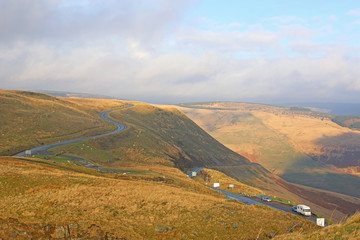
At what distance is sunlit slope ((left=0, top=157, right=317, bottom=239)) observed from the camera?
20.2m

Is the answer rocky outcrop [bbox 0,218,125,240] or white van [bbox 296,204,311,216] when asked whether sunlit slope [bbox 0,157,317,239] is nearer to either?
rocky outcrop [bbox 0,218,125,240]

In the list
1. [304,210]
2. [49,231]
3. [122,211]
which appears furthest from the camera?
[304,210]

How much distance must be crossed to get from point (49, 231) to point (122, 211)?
6.54 metres

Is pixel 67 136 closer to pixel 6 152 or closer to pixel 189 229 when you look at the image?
pixel 6 152

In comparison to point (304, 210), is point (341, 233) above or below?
above

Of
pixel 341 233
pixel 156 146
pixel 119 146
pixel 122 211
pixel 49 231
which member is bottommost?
pixel 156 146

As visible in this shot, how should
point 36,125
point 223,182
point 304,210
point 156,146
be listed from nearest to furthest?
point 304,210
point 223,182
point 36,125
point 156,146

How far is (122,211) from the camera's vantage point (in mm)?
23375

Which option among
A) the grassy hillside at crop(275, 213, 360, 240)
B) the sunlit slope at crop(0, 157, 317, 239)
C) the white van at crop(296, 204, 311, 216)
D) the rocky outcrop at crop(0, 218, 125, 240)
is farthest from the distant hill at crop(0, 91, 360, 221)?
the grassy hillside at crop(275, 213, 360, 240)

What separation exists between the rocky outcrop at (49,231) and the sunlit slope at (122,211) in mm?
220

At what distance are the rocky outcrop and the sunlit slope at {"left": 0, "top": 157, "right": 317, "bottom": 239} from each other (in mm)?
220

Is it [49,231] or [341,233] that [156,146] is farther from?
[341,233]

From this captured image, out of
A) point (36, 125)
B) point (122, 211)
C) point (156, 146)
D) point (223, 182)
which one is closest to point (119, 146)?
point (156, 146)

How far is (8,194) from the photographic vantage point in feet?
77.5
